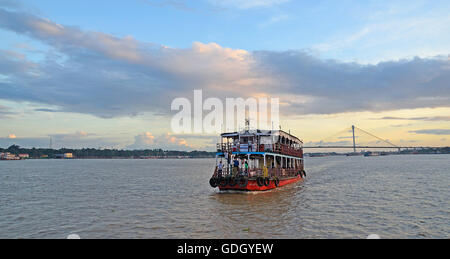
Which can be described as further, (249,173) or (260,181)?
(260,181)

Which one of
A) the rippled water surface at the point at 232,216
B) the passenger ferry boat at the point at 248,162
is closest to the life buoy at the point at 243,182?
the passenger ferry boat at the point at 248,162

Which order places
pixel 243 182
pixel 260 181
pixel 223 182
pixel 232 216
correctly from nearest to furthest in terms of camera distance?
pixel 232 216 → pixel 243 182 → pixel 223 182 → pixel 260 181

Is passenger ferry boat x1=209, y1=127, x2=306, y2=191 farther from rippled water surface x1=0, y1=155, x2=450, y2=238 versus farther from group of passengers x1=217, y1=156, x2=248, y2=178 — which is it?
rippled water surface x1=0, y1=155, x2=450, y2=238

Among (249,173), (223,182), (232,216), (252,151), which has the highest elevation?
(252,151)

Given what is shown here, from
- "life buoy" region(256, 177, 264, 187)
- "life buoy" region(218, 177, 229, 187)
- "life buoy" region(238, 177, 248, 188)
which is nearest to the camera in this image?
A: "life buoy" region(238, 177, 248, 188)

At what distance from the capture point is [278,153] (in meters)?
30.9

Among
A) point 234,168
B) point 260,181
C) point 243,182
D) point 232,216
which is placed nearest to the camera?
point 232,216

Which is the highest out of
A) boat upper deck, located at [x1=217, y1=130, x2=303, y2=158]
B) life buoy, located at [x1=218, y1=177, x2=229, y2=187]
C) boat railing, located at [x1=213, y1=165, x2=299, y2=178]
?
boat upper deck, located at [x1=217, y1=130, x2=303, y2=158]

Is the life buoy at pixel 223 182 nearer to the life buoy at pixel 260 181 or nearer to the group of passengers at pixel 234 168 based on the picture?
the group of passengers at pixel 234 168

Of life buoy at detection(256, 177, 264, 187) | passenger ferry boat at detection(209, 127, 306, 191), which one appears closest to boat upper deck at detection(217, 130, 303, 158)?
passenger ferry boat at detection(209, 127, 306, 191)

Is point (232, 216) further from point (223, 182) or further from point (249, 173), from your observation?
point (249, 173)

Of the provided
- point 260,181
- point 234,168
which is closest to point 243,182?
point 260,181

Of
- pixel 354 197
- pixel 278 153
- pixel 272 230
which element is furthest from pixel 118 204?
pixel 354 197

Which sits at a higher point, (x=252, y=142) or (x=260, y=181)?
(x=252, y=142)
